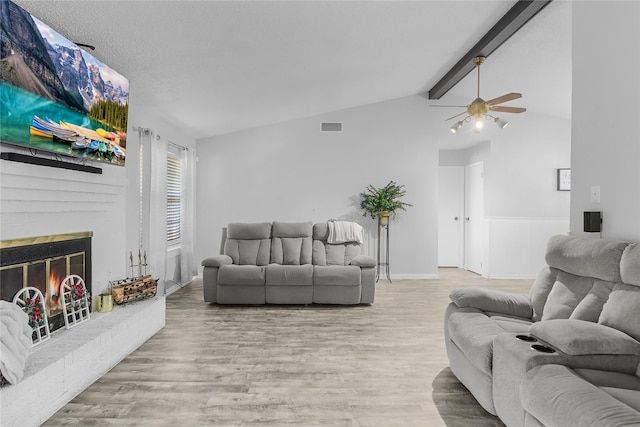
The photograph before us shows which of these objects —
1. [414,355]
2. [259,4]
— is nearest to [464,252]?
[414,355]

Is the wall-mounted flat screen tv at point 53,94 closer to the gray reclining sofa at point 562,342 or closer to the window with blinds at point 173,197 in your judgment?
the window with blinds at point 173,197

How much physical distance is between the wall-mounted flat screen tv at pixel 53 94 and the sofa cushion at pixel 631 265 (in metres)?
3.37

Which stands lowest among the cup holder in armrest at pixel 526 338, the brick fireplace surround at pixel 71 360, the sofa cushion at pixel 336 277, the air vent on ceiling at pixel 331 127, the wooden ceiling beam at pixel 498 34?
the brick fireplace surround at pixel 71 360

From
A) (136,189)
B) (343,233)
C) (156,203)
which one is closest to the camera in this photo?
(136,189)

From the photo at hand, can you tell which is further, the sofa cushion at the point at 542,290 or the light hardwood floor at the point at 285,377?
the sofa cushion at the point at 542,290

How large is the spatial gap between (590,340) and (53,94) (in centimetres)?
329

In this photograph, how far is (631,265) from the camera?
6.30ft

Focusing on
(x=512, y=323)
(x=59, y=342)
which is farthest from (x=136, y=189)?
(x=512, y=323)

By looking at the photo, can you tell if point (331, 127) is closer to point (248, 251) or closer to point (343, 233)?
point (343, 233)

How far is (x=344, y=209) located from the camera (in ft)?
21.7

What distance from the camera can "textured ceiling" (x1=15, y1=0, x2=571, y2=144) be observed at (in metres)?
2.79

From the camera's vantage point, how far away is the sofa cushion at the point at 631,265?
1.89m

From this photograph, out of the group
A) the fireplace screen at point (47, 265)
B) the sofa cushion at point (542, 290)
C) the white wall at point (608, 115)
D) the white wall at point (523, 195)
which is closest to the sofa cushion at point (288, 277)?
the fireplace screen at point (47, 265)

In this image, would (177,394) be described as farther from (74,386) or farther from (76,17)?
(76,17)
